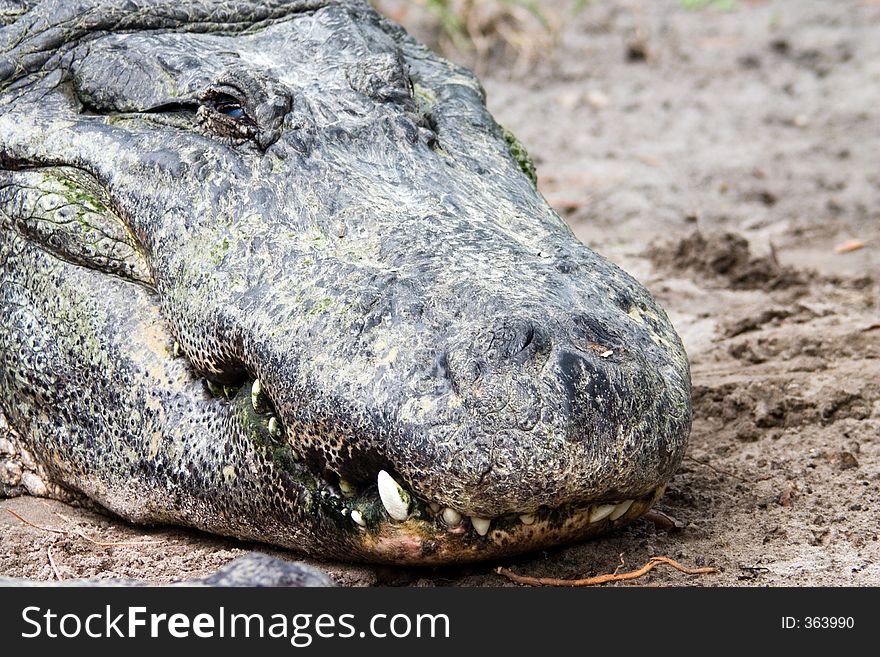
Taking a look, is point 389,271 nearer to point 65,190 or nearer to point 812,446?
point 65,190

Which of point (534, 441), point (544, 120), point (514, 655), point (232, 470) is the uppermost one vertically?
point (534, 441)

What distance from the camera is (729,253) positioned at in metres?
5.93

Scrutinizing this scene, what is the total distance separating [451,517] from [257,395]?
58 cm

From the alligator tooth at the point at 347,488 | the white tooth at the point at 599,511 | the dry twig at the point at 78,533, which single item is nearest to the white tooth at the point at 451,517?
the alligator tooth at the point at 347,488

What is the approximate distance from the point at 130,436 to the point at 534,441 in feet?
4.16

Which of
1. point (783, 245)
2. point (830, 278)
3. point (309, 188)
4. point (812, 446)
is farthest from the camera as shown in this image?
point (783, 245)

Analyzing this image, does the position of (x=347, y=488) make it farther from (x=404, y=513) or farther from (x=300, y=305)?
(x=300, y=305)

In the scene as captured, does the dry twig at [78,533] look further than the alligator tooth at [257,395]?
Yes

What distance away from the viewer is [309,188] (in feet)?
11.1

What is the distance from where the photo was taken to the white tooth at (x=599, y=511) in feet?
10.0

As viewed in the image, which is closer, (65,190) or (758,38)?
(65,190)

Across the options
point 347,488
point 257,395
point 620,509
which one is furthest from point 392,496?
point 620,509

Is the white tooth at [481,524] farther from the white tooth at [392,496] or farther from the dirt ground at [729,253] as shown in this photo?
the dirt ground at [729,253]

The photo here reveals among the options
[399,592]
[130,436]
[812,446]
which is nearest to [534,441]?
[399,592]
